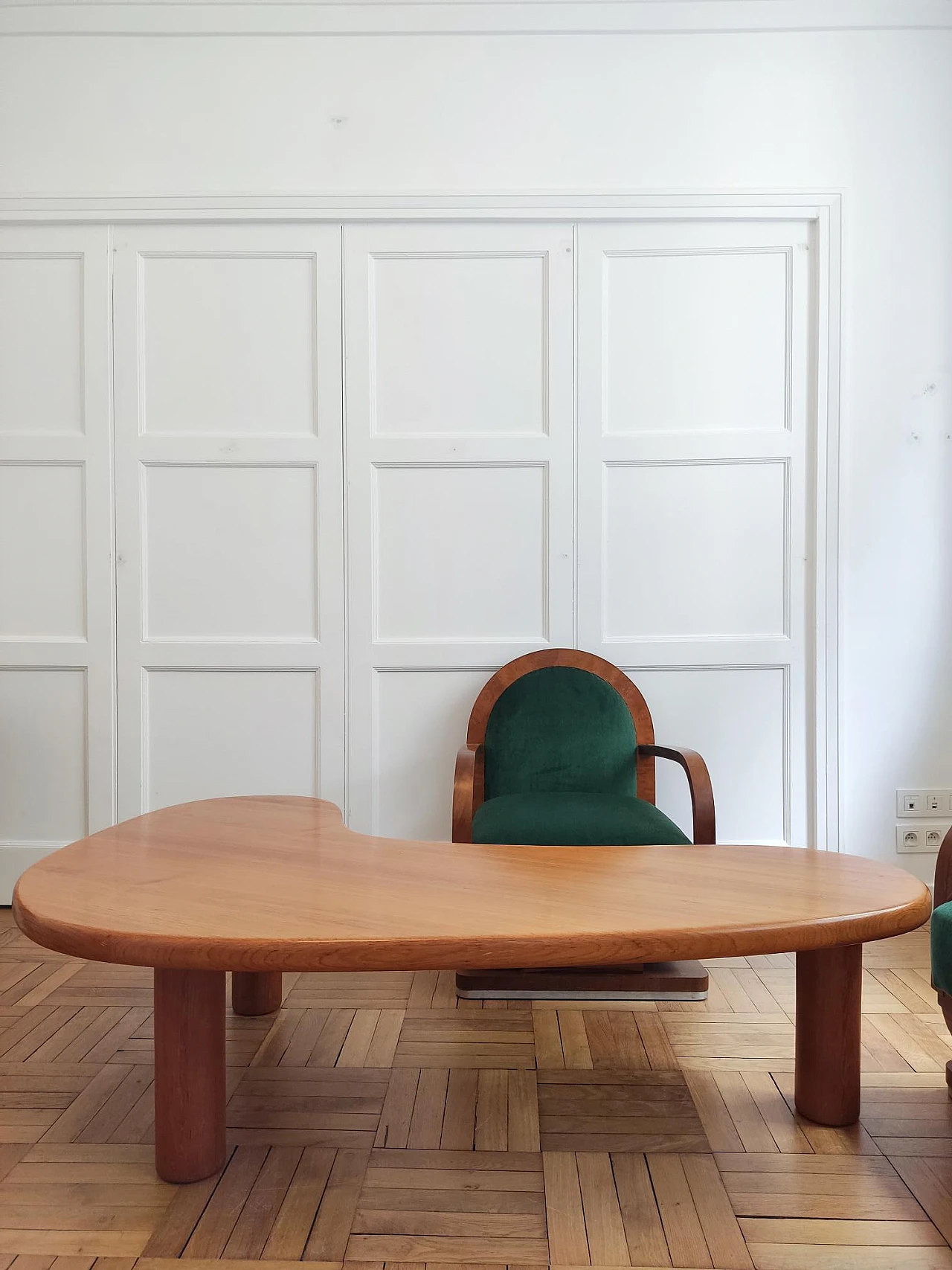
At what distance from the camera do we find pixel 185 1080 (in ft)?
5.26

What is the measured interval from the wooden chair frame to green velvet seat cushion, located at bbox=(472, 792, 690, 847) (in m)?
0.14

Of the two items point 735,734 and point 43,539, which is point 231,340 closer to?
point 43,539

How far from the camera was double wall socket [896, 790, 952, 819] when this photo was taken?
3207 mm

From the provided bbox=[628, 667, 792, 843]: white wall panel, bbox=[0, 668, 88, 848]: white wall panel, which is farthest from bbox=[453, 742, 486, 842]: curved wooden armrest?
bbox=[0, 668, 88, 848]: white wall panel

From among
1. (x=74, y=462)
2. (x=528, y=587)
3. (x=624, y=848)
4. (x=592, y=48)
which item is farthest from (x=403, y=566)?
(x=592, y=48)

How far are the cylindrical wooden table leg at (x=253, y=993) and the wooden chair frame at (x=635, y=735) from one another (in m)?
0.75

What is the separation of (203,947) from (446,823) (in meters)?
1.89

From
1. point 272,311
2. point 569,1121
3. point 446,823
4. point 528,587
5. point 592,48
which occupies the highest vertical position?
point 592,48

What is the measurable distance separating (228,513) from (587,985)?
1.93 m

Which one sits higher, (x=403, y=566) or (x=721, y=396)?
(x=721, y=396)

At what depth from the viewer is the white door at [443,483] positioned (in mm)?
3170

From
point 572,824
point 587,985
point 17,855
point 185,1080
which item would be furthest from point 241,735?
point 185,1080

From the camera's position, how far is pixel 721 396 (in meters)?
3.18

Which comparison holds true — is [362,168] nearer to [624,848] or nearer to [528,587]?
[528,587]
